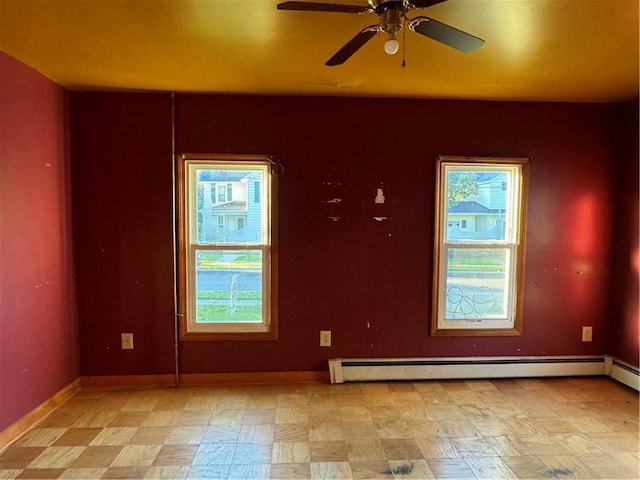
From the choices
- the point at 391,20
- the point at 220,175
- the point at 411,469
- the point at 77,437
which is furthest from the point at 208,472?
the point at 391,20

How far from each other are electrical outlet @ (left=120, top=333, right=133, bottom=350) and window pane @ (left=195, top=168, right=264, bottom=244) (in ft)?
3.02

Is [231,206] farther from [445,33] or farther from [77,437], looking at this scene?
[445,33]

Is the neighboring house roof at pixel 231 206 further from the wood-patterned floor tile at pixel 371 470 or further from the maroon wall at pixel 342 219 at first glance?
the wood-patterned floor tile at pixel 371 470

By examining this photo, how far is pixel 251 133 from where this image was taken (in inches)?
121

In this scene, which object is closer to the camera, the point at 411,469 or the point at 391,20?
the point at 391,20

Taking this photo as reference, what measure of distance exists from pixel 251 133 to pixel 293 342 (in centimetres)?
171

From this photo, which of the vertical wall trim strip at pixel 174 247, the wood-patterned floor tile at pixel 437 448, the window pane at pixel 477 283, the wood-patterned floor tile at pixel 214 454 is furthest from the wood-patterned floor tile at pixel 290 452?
the window pane at pixel 477 283

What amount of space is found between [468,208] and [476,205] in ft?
0.24

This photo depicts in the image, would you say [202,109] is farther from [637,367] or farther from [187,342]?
[637,367]

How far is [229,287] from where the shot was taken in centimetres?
318

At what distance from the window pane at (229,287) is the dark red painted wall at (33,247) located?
3.14 ft

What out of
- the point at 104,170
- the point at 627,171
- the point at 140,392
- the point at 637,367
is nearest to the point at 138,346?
the point at 140,392

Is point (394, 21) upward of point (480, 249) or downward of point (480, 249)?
upward

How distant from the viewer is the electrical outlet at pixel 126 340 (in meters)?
3.07
